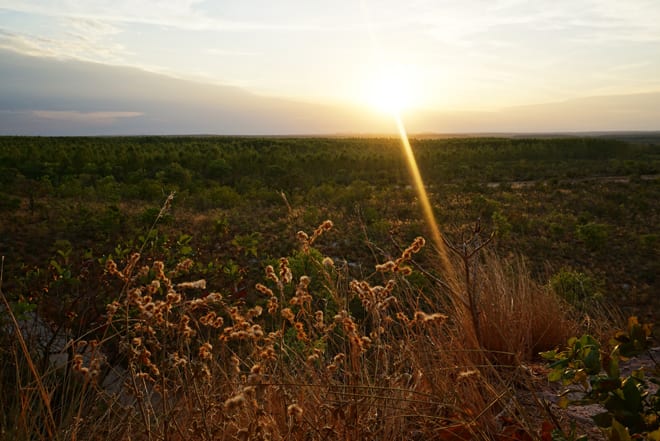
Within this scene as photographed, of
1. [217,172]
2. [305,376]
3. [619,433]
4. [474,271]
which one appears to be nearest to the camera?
[619,433]

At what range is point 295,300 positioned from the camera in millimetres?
1847

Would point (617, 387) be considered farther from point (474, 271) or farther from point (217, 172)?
point (217, 172)

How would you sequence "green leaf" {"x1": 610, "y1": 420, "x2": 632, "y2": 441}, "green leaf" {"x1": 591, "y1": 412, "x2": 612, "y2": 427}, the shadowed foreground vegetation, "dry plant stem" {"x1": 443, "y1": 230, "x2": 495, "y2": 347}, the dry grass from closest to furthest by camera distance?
"green leaf" {"x1": 610, "y1": 420, "x2": 632, "y2": 441}, "green leaf" {"x1": 591, "y1": 412, "x2": 612, "y2": 427}, the dry grass, the shadowed foreground vegetation, "dry plant stem" {"x1": 443, "y1": 230, "x2": 495, "y2": 347}

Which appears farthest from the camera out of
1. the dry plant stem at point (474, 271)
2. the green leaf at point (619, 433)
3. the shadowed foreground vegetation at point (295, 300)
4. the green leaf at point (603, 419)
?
the dry plant stem at point (474, 271)

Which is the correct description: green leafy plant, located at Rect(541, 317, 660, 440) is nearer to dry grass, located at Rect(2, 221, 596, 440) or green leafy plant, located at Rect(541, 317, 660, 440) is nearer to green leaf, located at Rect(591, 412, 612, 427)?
green leaf, located at Rect(591, 412, 612, 427)

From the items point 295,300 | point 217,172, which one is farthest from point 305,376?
point 217,172

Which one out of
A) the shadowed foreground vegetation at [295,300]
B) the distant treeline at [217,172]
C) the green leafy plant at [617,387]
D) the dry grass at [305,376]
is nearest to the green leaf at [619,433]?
the green leafy plant at [617,387]

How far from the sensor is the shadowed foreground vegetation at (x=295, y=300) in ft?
5.85

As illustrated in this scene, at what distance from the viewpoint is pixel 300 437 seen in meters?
1.85

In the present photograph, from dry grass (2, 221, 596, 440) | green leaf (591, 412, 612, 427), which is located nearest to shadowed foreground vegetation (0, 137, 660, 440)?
dry grass (2, 221, 596, 440)

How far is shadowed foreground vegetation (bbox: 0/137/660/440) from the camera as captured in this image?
1782 mm

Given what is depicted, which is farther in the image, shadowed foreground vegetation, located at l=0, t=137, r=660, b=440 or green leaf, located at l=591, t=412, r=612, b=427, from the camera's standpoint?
shadowed foreground vegetation, located at l=0, t=137, r=660, b=440

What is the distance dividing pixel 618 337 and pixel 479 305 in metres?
1.65

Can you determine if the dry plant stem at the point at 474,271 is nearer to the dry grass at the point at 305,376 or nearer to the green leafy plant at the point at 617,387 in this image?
the dry grass at the point at 305,376
